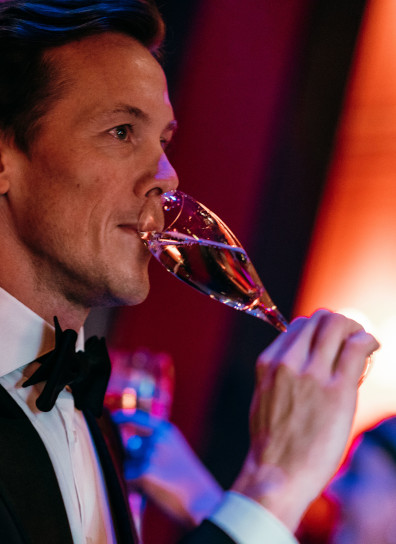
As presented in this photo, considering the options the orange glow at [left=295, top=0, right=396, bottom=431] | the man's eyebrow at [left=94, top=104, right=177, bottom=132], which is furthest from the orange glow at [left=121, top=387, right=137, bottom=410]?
the orange glow at [left=295, top=0, right=396, bottom=431]

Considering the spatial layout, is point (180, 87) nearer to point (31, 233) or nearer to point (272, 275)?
point (272, 275)

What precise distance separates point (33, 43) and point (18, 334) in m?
0.68

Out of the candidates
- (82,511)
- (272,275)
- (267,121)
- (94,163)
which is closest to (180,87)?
(267,121)

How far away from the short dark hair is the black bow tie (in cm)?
46

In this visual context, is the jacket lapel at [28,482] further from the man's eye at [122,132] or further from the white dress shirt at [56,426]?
the man's eye at [122,132]

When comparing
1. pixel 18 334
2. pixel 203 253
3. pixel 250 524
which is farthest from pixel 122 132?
pixel 250 524

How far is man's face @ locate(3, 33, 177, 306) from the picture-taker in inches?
49.6

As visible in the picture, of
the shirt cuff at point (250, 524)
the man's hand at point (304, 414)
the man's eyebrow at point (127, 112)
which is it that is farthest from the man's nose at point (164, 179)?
the shirt cuff at point (250, 524)

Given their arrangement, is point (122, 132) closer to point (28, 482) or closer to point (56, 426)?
point (56, 426)

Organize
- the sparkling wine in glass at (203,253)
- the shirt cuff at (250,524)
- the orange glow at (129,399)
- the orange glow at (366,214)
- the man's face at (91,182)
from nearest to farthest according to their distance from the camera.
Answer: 1. the shirt cuff at (250,524)
2. the sparkling wine in glass at (203,253)
3. the man's face at (91,182)
4. the orange glow at (129,399)
5. the orange glow at (366,214)

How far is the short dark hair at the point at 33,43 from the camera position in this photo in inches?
52.9

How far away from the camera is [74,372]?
123 cm

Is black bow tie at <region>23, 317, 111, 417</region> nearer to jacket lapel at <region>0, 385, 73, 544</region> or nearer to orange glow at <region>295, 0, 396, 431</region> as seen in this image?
jacket lapel at <region>0, 385, 73, 544</region>

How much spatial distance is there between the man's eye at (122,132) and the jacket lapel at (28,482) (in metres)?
0.61
